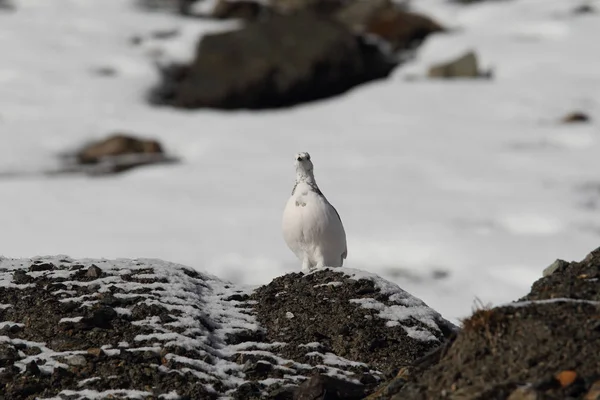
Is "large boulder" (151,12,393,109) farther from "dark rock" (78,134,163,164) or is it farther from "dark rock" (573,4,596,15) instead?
"dark rock" (573,4,596,15)

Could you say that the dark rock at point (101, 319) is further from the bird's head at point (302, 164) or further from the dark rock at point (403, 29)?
the dark rock at point (403, 29)

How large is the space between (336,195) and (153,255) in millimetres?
3459

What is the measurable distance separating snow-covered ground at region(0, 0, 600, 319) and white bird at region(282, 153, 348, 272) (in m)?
3.97

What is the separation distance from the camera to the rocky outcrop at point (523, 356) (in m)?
3.69

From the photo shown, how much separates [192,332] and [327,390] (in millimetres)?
1023

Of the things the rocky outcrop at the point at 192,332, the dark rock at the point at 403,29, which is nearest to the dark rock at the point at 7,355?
the rocky outcrop at the point at 192,332

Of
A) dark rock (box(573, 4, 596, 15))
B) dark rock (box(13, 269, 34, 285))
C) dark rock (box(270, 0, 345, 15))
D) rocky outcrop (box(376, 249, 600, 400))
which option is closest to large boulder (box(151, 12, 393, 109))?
A: dark rock (box(270, 0, 345, 15))

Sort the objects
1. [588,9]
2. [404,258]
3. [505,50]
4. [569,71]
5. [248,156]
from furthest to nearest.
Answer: [588,9], [505,50], [569,71], [248,156], [404,258]

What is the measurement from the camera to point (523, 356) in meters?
3.90

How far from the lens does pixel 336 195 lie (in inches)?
582

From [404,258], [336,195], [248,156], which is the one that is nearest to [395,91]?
[248,156]

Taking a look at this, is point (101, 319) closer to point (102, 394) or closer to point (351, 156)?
point (102, 394)

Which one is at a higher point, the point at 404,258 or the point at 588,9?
the point at 588,9

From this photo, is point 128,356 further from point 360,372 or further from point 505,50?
point 505,50
